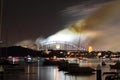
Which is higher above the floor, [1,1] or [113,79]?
[1,1]

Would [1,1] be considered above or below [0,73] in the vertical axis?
above

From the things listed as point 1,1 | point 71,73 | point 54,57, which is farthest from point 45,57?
point 1,1

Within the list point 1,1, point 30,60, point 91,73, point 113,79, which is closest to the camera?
point 1,1

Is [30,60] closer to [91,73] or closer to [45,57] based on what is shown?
[45,57]

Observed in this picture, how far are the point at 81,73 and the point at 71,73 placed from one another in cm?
180

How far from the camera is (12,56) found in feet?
398

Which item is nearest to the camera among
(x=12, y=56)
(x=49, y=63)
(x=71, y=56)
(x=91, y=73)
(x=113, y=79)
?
(x=113, y=79)

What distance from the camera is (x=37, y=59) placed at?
18150 cm

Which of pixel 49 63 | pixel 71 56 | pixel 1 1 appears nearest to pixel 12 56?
pixel 49 63

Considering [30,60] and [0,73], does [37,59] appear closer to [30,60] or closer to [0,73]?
[30,60]

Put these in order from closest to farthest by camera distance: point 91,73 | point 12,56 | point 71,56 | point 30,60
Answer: point 91,73
point 12,56
point 71,56
point 30,60

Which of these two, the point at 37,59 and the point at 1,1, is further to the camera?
the point at 37,59

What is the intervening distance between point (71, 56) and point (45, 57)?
15.0 meters

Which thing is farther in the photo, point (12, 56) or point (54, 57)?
point (54, 57)
